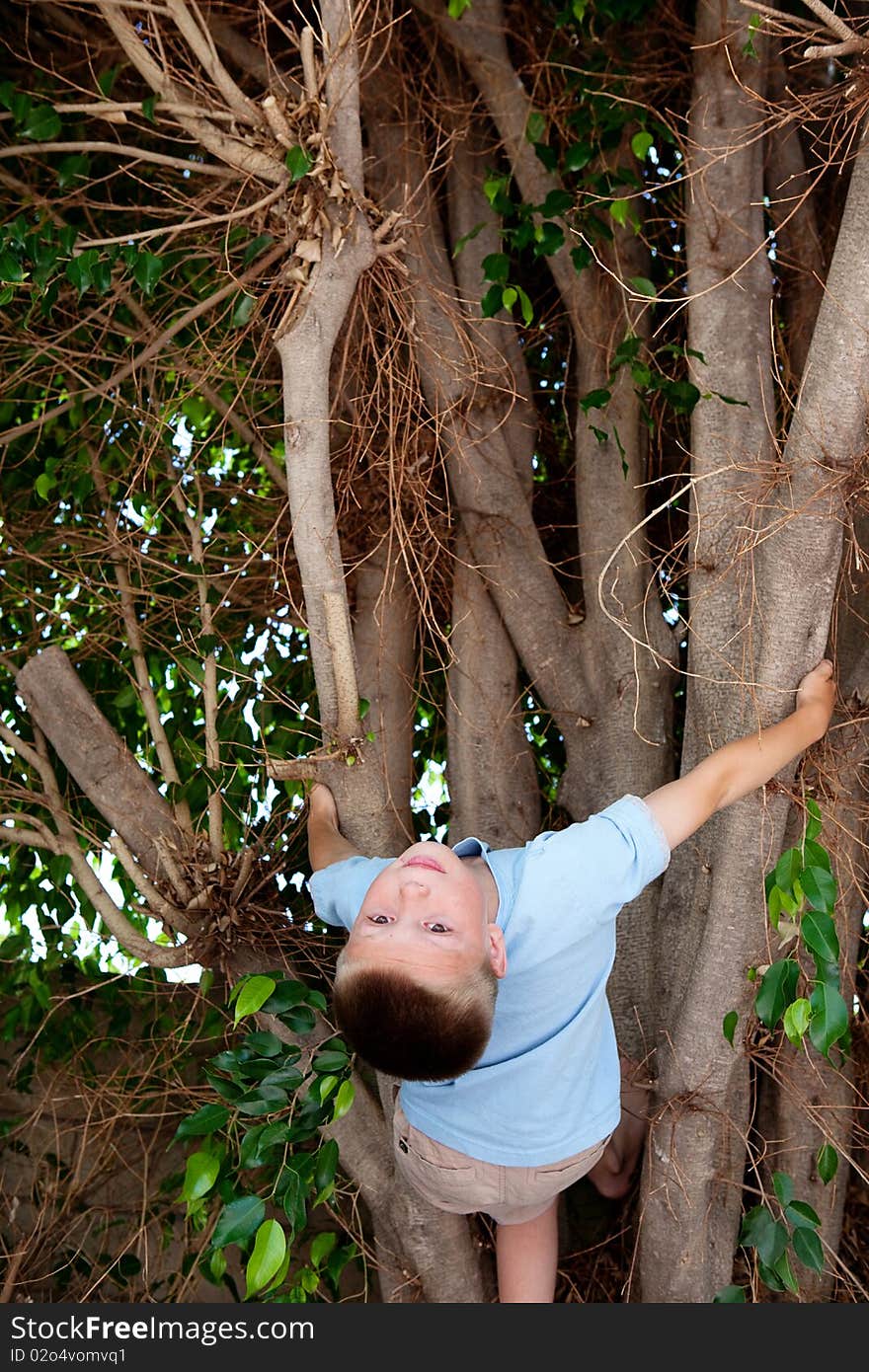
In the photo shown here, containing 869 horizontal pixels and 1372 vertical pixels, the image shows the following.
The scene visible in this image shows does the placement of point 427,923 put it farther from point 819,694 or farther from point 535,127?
point 535,127

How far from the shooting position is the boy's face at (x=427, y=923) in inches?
59.4

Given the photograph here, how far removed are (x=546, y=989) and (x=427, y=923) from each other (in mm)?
244

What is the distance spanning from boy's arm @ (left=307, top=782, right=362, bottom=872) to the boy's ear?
31cm

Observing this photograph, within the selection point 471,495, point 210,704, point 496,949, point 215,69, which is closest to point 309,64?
point 215,69

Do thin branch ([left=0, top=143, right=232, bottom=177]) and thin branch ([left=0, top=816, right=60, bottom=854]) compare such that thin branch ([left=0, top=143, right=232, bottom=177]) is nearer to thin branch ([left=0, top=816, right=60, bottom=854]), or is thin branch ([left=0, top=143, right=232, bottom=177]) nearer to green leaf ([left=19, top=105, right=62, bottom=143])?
green leaf ([left=19, top=105, right=62, bottom=143])

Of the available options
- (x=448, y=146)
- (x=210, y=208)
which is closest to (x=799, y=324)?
(x=448, y=146)

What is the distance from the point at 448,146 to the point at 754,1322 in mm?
2140

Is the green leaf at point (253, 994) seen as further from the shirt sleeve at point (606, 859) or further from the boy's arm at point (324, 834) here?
the shirt sleeve at point (606, 859)

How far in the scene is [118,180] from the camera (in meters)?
2.65

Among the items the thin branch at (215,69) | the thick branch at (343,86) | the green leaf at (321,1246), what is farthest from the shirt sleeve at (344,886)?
the thin branch at (215,69)

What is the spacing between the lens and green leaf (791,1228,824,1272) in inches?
61.4

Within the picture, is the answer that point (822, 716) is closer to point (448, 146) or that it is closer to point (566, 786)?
point (566, 786)

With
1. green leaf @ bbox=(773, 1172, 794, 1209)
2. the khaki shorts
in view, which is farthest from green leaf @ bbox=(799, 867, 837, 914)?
the khaki shorts

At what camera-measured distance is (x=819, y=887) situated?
1.46m
